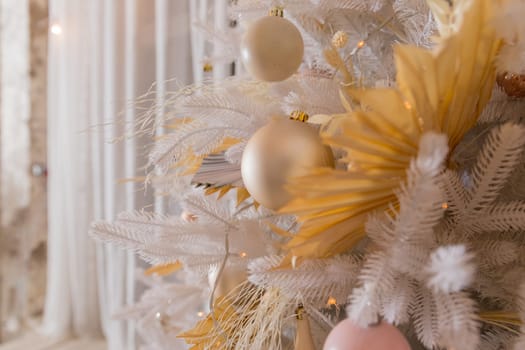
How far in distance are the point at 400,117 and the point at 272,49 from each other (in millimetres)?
146

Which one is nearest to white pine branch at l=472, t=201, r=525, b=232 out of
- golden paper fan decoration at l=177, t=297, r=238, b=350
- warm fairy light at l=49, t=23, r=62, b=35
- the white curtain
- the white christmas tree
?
the white christmas tree

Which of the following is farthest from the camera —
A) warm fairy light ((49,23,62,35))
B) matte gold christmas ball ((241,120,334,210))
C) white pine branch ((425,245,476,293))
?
warm fairy light ((49,23,62,35))

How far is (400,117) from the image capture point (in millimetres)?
283

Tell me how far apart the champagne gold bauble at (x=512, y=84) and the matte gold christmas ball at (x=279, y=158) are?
0.54 ft

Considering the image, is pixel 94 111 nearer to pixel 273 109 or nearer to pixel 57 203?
pixel 57 203

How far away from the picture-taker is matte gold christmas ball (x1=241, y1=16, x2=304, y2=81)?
0.38 m

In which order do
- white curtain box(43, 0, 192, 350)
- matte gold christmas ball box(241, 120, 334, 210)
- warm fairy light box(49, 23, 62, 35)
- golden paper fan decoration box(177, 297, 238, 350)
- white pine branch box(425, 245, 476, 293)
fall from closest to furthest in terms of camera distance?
white pine branch box(425, 245, 476, 293), matte gold christmas ball box(241, 120, 334, 210), golden paper fan decoration box(177, 297, 238, 350), white curtain box(43, 0, 192, 350), warm fairy light box(49, 23, 62, 35)

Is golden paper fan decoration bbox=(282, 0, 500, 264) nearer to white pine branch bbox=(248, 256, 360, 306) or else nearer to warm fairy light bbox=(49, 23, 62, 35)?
white pine branch bbox=(248, 256, 360, 306)

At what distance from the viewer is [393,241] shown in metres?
0.31

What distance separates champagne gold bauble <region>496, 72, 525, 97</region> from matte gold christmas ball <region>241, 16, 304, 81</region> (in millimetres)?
175

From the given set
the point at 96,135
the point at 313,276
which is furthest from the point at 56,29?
the point at 313,276

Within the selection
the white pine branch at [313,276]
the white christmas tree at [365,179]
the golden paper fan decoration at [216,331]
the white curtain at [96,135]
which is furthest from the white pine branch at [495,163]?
the white curtain at [96,135]

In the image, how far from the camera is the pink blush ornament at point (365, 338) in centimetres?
31

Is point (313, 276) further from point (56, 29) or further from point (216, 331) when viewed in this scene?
point (56, 29)
